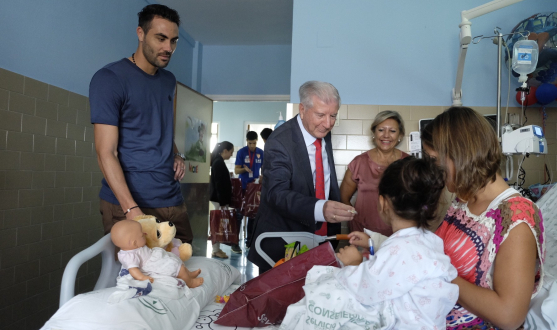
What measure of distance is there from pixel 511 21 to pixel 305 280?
288 cm

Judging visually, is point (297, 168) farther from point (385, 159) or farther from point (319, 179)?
point (385, 159)

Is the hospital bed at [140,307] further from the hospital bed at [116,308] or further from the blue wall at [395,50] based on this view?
the blue wall at [395,50]

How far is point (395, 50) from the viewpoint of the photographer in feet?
10.9

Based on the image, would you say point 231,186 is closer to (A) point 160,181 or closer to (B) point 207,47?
(B) point 207,47

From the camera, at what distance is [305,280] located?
4.62ft

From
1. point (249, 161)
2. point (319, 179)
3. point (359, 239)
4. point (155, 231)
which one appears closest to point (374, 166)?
point (319, 179)

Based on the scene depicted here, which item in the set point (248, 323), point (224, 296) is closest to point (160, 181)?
point (224, 296)

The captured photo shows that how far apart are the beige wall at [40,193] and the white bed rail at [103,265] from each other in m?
1.38

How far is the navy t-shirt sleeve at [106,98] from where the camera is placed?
70.3 inches

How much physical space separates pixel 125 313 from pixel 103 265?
0.39 metres

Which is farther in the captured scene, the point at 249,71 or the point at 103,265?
the point at 249,71

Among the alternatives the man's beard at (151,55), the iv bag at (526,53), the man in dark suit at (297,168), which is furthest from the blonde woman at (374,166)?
the man's beard at (151,55)

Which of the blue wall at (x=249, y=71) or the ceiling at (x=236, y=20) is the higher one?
the ceiling at (x=236, y=20)

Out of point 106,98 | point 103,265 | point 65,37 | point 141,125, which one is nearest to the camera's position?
point 103,265
